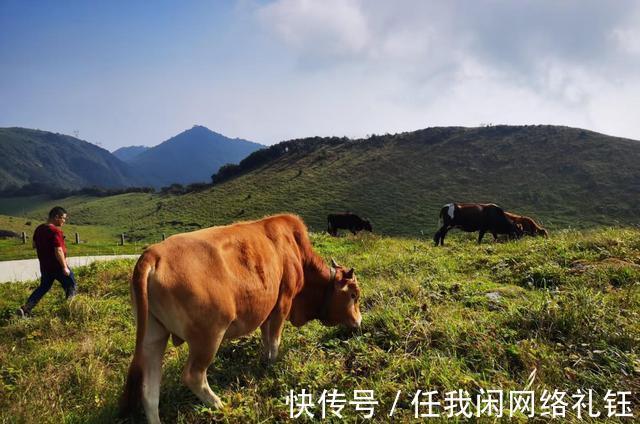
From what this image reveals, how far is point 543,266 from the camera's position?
7270 millimetres

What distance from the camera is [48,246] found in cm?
762

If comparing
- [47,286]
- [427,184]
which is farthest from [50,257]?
[427,184]

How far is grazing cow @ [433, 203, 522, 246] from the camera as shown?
16.6 m

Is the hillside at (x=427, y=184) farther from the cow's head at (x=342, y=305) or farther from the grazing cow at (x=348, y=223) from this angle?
the cow's head at (x=342, y=305)

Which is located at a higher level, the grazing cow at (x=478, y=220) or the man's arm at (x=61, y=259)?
the man's arm at (x=61, y=259)

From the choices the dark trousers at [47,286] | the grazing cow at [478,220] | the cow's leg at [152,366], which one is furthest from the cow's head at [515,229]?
the cow's leg at [152,366]

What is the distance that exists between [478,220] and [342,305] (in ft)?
44.5

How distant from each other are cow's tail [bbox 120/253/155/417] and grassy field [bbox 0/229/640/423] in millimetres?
253

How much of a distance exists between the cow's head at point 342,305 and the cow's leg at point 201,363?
1.93 m

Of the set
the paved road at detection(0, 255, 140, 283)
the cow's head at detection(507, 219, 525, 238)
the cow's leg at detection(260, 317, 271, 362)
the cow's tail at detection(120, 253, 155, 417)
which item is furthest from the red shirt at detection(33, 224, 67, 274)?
the cow's head at detection(507, 219, 525, 238)

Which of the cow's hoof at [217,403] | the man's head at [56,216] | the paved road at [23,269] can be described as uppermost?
the man's head at [56,216]

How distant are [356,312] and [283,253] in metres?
1.33

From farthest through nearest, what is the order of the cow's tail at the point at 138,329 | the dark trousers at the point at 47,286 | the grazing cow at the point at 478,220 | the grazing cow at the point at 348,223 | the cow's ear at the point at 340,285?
the grazing cow at the point at 348,223, the grazing cow at the point at 478,220, the dark trousers at the point at 47,286, the cow's ear at the point at 340,285, the cow's tail at the point at 138,329

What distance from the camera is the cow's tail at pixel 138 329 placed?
3.38 meters
